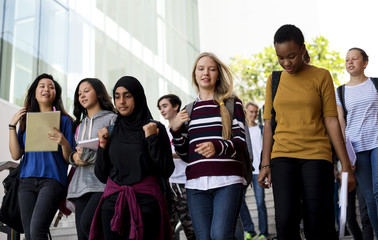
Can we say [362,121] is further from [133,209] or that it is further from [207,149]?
[133,209]

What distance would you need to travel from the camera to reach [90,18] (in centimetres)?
1120

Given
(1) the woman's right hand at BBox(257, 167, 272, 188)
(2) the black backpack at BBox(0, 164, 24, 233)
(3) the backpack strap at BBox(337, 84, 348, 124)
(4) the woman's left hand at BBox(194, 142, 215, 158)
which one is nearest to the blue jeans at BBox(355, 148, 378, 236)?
(3) the backpack strap at BBox(337, 84, 348, 124)

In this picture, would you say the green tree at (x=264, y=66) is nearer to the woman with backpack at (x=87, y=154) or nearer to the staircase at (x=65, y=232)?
the staircase at (x=65, y=232)

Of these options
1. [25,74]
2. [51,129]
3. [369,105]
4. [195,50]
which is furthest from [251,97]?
A: [51,129]

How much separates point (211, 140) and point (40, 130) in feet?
5.32

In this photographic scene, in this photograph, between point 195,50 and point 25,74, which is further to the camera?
point 195,50

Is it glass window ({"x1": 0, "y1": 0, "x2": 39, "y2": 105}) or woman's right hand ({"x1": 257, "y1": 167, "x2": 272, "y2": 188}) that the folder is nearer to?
woman's right hand ({"x1": 257, "y1": 167, "x2": 272, "y2": 188})

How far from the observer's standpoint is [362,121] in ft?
15.3

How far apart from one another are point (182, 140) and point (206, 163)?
12.5 inches

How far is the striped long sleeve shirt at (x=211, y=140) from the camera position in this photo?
3.39m

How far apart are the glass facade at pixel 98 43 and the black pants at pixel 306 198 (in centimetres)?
620

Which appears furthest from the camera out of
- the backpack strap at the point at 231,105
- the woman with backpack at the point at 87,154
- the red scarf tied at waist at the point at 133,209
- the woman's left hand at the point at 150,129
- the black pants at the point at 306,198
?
the woman with backpack at the point at 87,154

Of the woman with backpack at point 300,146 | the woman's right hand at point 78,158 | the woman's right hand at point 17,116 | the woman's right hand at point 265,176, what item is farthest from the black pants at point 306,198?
the woman's right hand at point 17,116

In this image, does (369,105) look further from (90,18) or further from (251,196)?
(90,18)
